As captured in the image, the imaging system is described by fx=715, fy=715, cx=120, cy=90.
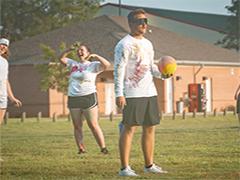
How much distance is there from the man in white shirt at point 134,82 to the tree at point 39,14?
52.7 metres

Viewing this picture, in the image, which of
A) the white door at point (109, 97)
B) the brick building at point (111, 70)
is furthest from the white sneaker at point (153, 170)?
the white door at point (109, 97)

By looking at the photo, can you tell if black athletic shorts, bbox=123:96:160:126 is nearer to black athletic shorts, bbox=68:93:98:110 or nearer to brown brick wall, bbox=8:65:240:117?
black athletic shorts, bbox=68:93:98:110

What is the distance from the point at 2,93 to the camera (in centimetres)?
1168

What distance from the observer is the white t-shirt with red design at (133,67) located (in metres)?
9.13

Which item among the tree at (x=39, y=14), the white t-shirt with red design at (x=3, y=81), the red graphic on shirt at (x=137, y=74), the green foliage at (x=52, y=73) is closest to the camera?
the red graphic on shirt at (x=137, y=74)

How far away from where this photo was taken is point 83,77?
41.1 feet

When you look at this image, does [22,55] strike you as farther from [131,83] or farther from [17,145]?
[131,83]

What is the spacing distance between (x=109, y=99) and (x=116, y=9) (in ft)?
75.4

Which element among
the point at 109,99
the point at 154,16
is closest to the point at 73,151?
the point at 109,99

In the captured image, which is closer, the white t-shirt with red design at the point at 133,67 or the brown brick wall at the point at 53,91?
the white t-shirt with red design at the point at 133,67

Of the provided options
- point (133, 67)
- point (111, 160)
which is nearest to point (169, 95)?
point (111, 160)

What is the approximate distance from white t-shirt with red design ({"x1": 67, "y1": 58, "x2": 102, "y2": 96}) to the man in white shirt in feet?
10.5

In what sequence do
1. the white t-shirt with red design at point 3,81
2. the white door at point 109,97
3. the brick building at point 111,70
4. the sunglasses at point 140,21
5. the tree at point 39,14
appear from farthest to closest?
the tree at point 39,14 → the white door at point 109,97 → the brick building at point 111,70 → the white t-shirt with red design at point 3,81 → the sunglasses at point 140,21

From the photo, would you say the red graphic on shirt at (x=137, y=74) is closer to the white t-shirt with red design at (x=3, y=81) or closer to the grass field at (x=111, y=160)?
the grass field at (x=111, y=160)
